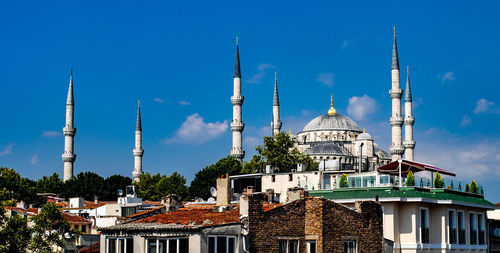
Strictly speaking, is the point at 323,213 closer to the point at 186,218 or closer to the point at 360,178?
the point at 186,218

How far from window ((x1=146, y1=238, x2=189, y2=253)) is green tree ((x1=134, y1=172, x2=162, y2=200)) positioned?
60.3m

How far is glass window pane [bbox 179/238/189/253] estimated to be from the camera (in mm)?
19719

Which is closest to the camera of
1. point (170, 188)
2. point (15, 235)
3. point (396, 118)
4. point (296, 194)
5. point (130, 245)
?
point (130, 245)

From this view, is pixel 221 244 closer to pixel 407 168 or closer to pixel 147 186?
pixel 407 168

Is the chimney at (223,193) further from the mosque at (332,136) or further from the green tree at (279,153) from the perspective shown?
the mosque at (332,136)

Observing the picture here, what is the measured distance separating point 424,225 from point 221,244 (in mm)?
9841

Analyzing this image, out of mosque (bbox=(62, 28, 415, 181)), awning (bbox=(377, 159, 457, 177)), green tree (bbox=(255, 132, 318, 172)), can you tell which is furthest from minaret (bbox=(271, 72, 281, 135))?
awning (bbox=(377, 159, 457, 177))

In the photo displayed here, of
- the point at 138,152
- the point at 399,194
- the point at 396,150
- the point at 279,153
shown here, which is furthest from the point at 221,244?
the point at 138,152

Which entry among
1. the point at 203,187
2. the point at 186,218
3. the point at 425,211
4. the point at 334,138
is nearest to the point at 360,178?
the point at 425,211

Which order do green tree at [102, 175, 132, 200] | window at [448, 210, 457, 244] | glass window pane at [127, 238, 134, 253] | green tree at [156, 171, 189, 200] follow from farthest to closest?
green tree at [102, 175, 132, 200]
green tree at [156, 171, 189, 200]
window at [448, 210, 457, 244]
glass window pane at [127, 238, 134, 253]

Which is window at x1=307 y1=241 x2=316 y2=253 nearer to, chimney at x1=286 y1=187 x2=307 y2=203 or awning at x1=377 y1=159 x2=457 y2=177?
chimney at x1=286 y1=187 x2=307 y2=203

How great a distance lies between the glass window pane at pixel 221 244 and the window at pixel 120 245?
8.76 ft

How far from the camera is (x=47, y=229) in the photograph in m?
29.9

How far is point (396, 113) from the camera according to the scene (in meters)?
91.4
